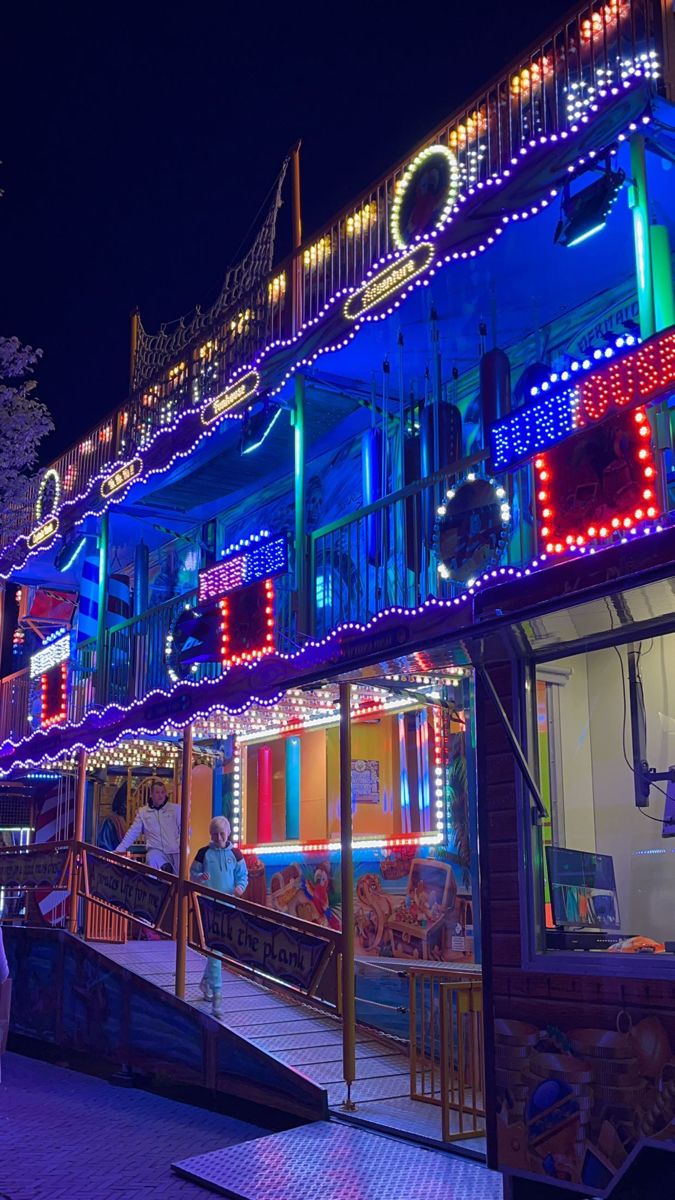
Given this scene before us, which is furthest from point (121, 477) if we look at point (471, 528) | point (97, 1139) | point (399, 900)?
point (97, 1139)

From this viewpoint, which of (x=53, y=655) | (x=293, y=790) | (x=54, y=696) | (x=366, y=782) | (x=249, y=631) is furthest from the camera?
(x=53, y=655)

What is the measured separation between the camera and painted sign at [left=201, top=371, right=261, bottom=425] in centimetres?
1168

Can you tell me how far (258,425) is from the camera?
12.2 metres

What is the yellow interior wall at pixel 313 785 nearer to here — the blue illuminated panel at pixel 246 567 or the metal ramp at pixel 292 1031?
the metal ramp at pixel 292 1031

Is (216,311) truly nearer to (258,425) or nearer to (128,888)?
(258,425)

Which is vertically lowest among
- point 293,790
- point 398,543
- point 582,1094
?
point 582,1094

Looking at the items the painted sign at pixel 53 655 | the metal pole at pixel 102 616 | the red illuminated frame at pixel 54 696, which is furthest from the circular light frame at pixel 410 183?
the painted sign at pixel 53 655

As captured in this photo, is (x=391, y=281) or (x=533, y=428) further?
(x=391, y=281)

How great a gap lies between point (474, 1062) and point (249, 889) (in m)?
6.59

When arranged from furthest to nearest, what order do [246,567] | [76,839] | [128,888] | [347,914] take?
[76,839], [128,888], [246,567], [347,914]

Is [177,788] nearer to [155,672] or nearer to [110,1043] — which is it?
[155,672]

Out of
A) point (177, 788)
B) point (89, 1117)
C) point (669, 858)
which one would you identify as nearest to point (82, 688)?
point (177, 788)

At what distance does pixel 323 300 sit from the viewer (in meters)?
10.9

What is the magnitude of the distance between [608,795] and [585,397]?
108 inches
